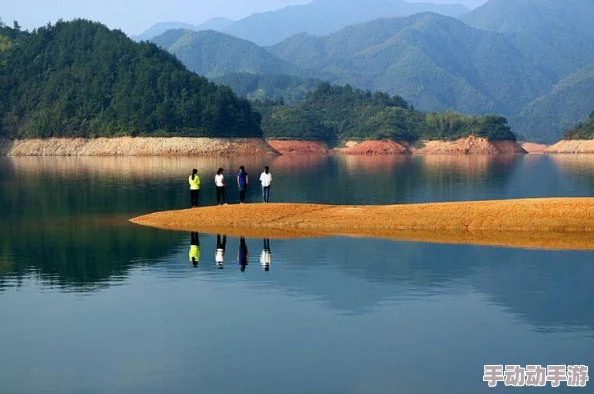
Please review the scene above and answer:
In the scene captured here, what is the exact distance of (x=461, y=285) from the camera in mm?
34750

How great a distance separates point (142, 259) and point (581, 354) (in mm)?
22196

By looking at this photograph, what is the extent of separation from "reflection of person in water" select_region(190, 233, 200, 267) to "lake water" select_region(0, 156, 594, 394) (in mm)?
373

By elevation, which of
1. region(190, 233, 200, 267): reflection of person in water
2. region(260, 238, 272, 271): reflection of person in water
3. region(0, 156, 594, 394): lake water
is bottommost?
region(0, 156, 594, 394): lake water

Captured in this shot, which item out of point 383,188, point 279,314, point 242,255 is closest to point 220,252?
point 242,255

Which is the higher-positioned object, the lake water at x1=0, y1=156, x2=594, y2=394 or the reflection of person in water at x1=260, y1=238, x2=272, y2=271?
the reflection of person in water at x1=260, y1=238, x2=272, y2=271

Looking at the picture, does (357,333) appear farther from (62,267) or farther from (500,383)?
(62,267)

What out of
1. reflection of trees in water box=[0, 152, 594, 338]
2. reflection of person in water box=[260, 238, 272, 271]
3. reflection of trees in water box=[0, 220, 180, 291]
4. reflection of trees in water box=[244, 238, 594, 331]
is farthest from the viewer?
reflection of person in water box=[260, 238, 272, 271]

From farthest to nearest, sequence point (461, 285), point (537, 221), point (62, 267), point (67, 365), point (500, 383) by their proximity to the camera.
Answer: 1. point (537, 221)
2. point (62, 267)
3. point (461, 285)
4. point (67, 365)
5. point (500, 383)

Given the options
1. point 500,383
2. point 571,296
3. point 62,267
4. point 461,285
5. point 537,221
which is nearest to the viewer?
point 500,383

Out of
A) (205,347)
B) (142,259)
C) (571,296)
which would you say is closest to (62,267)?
(142,259)

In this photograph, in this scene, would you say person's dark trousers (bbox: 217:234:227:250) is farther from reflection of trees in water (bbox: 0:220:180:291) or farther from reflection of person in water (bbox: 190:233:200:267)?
reflection of trees in water (bbox: 0:220:180:291)

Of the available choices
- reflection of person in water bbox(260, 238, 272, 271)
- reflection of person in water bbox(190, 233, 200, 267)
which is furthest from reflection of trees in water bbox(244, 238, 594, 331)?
reflection of person in water bbox(190, 233, 200, 267)

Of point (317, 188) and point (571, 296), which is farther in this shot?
point (317, 188)

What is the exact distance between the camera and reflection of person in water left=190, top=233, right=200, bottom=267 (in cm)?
4116
